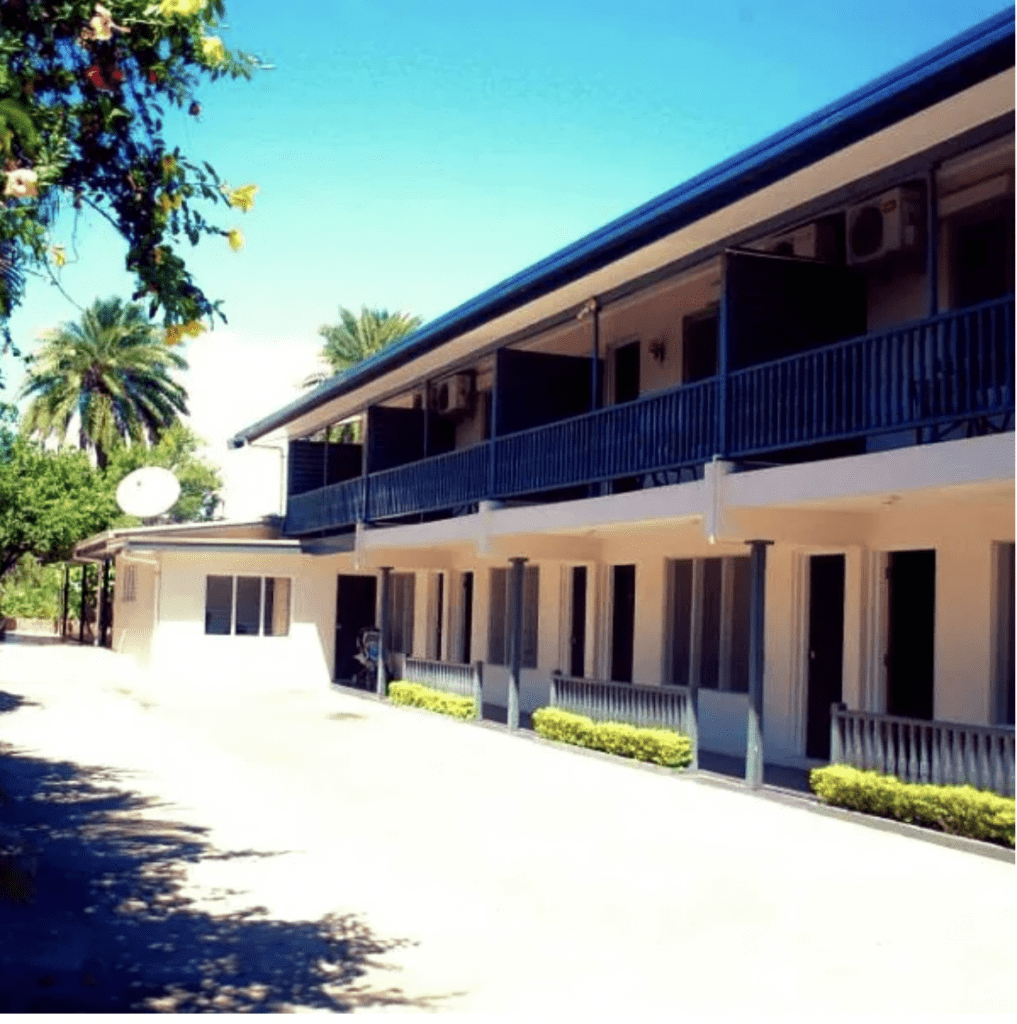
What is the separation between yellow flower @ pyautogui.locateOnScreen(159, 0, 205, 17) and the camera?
4.50 m

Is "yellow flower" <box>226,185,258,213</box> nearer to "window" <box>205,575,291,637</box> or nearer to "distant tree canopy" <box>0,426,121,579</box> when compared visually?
"window" <box>205,575,291,637</box>

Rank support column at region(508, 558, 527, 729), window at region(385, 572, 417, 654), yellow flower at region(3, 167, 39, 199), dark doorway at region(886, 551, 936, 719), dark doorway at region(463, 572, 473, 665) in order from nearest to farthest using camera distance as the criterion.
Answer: yellow flower at region(3, 167, 39, 199), dark doorway at region(886, 551, 936, 719), support column at region(508, 558, 527, 729), dark doorway at region(463, 572, 473, 665), window at region(385, 572, 417, 654)

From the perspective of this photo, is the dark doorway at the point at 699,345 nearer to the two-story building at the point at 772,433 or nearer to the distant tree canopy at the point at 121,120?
the two-story building at the point at 772,433

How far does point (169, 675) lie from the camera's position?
86.8 ft

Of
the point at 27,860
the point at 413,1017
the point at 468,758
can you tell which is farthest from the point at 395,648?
the point at 413,1017

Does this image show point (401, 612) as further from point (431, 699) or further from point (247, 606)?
point (431, 699)

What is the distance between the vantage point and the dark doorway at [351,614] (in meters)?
27.8

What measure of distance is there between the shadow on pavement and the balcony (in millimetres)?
5966

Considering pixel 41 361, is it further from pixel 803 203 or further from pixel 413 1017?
pixel 413 1017

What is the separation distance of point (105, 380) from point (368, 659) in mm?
20350

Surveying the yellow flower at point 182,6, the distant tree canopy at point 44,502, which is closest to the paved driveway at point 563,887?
the yellow flower at point 182,6

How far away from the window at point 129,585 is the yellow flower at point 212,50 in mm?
29027

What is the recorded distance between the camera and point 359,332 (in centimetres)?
4672

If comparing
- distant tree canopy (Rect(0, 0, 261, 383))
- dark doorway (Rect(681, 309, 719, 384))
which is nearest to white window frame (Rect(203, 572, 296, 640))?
dark doorway (Rect(681, 309, 719, 384))
